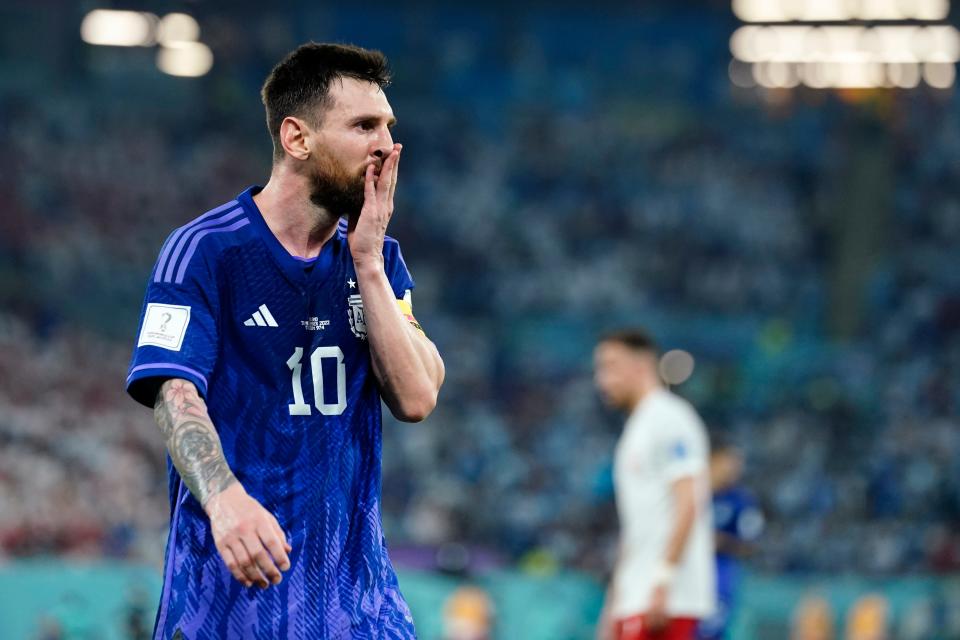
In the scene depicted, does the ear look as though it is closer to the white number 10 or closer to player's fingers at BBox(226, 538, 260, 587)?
the white number 10

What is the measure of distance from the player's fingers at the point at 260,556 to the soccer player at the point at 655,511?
463 cm

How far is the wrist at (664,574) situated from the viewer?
283 inches

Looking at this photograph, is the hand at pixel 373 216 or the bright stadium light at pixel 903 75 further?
the bright stadium light at pixel 903 75

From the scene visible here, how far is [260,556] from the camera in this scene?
9.04ft

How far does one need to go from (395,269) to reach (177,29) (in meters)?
22.2

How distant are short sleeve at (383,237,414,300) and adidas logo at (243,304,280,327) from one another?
0.35m

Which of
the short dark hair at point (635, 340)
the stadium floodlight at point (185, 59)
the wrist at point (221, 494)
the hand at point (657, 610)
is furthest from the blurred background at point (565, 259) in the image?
the wrist at point (221, 494)

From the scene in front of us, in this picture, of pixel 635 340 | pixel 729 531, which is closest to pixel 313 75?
pixel 635 340

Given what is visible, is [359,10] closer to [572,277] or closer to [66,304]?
[572,277]

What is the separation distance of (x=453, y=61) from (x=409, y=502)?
11.3m

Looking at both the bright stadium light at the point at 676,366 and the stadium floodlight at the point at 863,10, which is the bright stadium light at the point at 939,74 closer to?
the stadium floodlight at the point at 863,10

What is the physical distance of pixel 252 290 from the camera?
332 cm

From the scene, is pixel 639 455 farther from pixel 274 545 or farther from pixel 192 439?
pixel 274 545

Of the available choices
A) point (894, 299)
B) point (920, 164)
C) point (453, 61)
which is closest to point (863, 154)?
point (920, 164)
